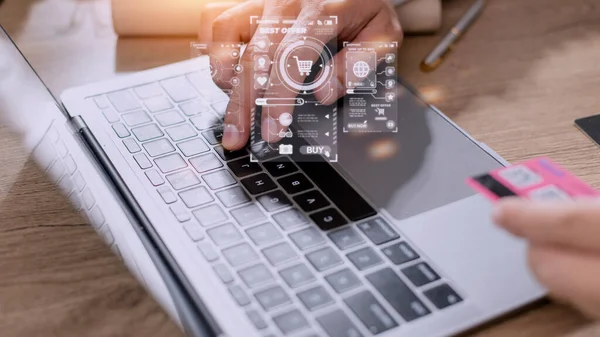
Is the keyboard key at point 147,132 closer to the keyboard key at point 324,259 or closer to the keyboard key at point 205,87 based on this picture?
the keyboard key at point 205,87

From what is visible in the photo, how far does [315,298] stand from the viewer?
0.36 m

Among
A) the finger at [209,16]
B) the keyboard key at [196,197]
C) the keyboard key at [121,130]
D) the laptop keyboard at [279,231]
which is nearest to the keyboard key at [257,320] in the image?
the laptop keyboard at [279,231]

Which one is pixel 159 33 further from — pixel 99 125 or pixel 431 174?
pixel 431 174

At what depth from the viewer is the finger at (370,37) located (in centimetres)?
53

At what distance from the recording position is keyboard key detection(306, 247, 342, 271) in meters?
0.38

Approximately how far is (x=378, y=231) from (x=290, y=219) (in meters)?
0.06

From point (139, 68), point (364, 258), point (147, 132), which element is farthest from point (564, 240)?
point (139, 68)

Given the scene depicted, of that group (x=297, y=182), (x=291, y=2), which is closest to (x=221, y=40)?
(x=291, y=2)

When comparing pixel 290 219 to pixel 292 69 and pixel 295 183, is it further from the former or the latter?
pixel 292 69

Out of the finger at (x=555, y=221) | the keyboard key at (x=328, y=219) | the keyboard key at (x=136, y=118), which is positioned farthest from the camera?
the keyboard key at (x=136, y=118)

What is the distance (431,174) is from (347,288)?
0.13 metres

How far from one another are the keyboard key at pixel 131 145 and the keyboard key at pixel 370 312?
0.21 meters
